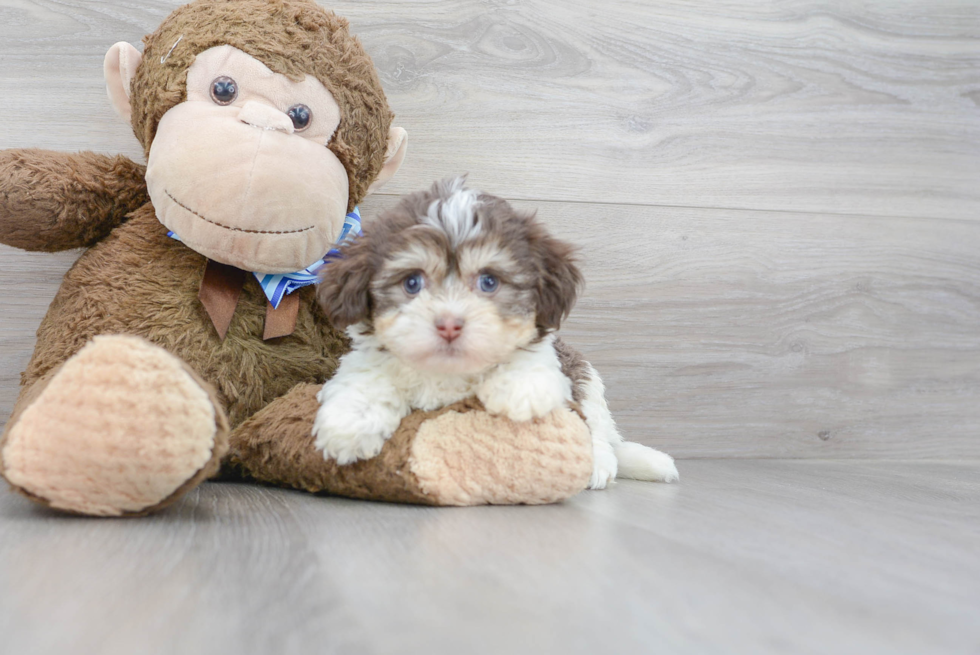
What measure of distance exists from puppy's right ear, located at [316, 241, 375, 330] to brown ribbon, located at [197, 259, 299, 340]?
0.22m

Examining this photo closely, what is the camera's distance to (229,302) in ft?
4.02

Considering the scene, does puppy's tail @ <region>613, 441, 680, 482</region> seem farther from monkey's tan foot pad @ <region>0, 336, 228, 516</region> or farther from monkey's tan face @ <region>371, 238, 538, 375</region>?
monkey's tan foot pad @ <region>0, 336, 228, 516</region>

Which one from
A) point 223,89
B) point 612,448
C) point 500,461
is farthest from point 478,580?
point 223,89

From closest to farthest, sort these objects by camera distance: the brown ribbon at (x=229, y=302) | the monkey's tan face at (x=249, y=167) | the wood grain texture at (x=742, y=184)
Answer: the monkey's tan face at (x=249, y=167), the brown ribbon at (x=229, y=302), the wood grain texture at (x=742, y=184)

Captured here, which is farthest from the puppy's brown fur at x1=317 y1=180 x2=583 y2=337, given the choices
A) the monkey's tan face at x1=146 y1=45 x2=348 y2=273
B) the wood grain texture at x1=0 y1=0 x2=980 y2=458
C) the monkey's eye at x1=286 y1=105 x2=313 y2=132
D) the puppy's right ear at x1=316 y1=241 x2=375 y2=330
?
the wood grain texture at x1=0 y1=0 x2=980 y2=458

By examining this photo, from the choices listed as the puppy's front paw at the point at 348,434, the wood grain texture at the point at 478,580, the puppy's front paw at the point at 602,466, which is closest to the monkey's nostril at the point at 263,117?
the puppy's front paw at the point at 348,434

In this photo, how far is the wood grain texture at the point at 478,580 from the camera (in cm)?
54

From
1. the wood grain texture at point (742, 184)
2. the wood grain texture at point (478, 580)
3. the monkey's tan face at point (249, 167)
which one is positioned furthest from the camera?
the wood grain texture at point (742, 184)

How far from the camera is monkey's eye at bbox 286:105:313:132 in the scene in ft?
3.84

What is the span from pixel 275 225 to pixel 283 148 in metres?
0.11

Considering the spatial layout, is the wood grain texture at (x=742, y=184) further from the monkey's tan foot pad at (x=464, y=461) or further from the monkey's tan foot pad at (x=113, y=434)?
the monkey's tan foot pad at (x=113, y=434)

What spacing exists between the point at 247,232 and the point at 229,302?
0.51 ft

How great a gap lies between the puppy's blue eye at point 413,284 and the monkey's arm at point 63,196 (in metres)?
0.56

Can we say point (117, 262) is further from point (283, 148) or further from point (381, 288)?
point (381, 288)
